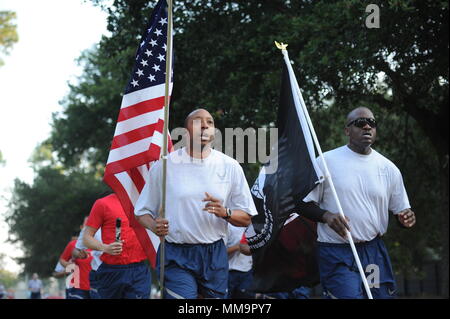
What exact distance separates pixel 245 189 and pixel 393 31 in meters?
9.10

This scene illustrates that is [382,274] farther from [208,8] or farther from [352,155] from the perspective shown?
[208,8]

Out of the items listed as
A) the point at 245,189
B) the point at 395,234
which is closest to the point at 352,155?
the point at 245,189

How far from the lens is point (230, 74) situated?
1798cm

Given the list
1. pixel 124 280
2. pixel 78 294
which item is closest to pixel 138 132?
pixel 124 280

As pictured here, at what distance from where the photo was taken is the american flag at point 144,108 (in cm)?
835

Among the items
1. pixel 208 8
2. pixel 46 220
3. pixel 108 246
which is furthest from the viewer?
pixel 46 220

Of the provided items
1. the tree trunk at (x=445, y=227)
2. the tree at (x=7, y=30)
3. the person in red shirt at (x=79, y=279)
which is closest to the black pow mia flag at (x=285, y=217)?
the person in red shirt at (x=79, y=279)

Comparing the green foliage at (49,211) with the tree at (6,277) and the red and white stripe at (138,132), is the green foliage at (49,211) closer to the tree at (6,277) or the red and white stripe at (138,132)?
the red and white stripe at (138,132)

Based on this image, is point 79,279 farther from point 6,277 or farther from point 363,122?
point 6,277

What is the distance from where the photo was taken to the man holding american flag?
7.33 meters

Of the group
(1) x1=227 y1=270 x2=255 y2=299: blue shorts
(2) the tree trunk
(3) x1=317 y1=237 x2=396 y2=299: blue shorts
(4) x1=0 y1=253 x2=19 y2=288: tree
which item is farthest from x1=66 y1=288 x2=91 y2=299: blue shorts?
(4) x1=0 y1=253 x2=19 y2=288: tree

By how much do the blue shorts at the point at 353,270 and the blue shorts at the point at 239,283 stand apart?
19.5ft

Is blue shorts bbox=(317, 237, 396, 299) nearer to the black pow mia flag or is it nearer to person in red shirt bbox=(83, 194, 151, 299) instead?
the black pow mia flag

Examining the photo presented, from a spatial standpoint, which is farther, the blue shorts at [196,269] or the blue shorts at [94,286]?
the blue shorts at [94,286]
